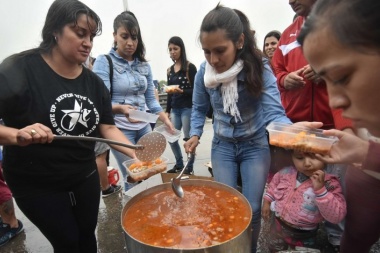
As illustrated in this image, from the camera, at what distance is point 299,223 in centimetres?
190

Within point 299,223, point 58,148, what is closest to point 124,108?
point 58,148

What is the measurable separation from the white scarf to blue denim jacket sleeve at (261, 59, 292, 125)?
0.64ft

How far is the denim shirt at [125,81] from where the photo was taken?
2508 millimetres

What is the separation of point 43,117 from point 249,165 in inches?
52.6

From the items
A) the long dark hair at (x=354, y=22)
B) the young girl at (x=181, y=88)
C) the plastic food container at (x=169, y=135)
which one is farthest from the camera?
the young girl at (x=181, y=88)

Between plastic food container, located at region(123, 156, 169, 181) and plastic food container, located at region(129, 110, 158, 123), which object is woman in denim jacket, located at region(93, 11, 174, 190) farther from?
plastic food container, located at region(123, 156, 169, 181)

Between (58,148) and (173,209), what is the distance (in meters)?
0.75

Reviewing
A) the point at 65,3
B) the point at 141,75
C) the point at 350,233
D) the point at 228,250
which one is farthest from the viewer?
the point at 141,75

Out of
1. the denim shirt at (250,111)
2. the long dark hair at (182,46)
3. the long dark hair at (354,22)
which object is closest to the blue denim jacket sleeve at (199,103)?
the denim shirt at (250,111)

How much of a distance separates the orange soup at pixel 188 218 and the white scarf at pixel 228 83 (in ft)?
1.89

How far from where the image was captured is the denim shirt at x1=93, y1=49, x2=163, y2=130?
2.51 meters

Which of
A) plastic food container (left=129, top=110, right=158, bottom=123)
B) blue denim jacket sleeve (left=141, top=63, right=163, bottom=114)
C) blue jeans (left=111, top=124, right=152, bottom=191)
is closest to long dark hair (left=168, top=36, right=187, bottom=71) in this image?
blue denim jacket sleeve (left=141, top=63, right=163, bottom=114)

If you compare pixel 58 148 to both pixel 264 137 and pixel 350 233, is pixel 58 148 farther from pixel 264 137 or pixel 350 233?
pixel 350 233

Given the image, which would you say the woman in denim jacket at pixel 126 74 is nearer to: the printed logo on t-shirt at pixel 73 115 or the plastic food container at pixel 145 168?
the plastic food container at pixel 145 168
